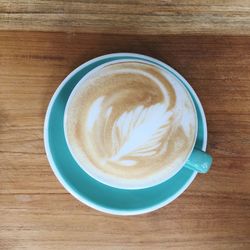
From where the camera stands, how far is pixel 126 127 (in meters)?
0.69

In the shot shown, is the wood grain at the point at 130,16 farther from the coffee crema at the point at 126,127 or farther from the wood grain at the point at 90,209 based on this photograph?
the coffee crema at the point at 126,127

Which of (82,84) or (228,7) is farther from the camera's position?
(228,7)

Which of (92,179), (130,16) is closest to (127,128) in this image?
(92,179)

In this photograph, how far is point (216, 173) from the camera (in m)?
0.82

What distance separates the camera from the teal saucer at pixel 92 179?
0.75 m

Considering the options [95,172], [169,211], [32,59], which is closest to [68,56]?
[32,59]

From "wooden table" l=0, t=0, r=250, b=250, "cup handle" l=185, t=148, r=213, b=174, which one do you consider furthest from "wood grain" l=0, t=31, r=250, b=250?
"cup handle" l=185, t=148, r=213, b=174

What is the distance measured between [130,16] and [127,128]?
0.25 meters

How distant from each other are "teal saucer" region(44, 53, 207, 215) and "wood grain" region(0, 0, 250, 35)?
85mm

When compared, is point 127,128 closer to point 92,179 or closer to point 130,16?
point 92,179

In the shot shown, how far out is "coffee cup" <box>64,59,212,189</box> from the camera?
69cm

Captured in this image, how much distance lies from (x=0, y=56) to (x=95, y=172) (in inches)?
11.7

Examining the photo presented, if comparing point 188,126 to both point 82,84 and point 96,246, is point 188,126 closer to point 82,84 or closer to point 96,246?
point 82,84

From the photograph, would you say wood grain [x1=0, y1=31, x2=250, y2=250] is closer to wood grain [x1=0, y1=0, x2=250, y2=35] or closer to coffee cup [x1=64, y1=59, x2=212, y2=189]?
wood grain [x1=0, y1=0, x2=250, y2=35]
